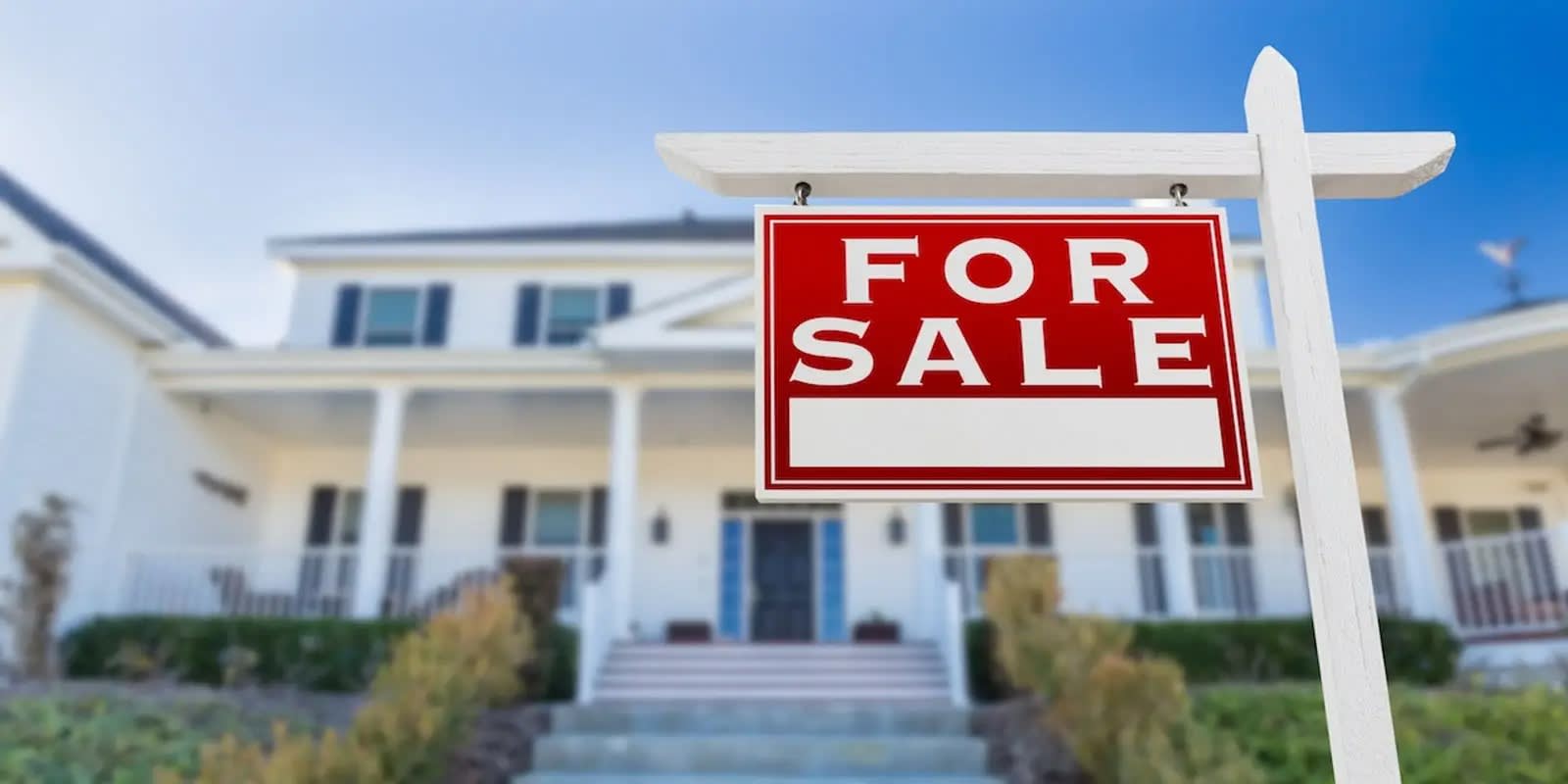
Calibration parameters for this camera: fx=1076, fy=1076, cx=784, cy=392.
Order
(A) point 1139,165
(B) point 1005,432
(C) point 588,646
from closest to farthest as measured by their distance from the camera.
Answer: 1. (B) point 1005,432
2. (A) point 1139,165
3. (C) point 588,646

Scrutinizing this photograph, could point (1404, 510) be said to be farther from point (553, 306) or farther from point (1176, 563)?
point (553, 306)

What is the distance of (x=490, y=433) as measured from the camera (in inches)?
555

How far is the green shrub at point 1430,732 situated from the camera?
5.55 meters

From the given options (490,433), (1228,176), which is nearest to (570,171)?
(490,433)

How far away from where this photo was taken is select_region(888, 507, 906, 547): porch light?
13.9m

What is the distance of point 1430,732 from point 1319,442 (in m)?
5.65

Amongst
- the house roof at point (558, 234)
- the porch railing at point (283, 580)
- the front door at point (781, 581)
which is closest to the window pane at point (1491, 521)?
the front door at point (781, 581)

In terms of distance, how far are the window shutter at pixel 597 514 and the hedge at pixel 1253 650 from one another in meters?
5.63

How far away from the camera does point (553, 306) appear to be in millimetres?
15562


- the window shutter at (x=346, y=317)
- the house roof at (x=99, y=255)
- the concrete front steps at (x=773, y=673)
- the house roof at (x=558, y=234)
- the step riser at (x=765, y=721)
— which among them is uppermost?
the house roof at (x=558, y=234)

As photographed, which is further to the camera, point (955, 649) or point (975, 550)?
point (975, 550)

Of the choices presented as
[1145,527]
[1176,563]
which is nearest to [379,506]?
[1176,563]

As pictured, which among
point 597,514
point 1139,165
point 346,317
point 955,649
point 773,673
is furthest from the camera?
point 346,317

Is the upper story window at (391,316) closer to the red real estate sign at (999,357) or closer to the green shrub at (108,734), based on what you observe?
the green shrub at (108,734)
